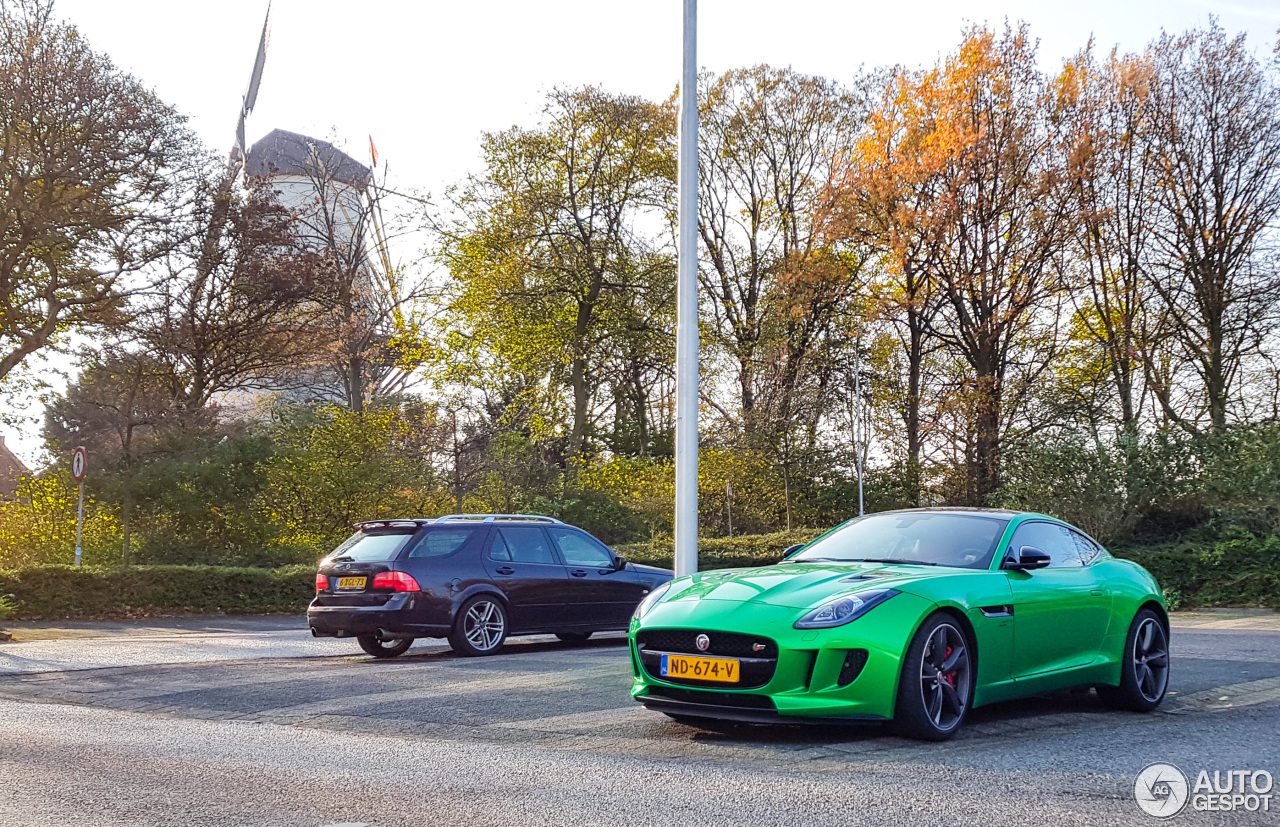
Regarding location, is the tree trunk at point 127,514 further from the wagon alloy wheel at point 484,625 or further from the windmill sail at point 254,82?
the windmill sail at point 254,82

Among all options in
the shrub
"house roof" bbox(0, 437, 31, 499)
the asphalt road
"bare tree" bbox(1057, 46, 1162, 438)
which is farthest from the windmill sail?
the asphalt road

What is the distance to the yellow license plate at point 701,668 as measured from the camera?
665 cm

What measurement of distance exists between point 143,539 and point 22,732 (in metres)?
20.2

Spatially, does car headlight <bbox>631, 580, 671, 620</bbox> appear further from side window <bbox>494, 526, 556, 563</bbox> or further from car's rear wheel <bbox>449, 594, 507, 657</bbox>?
side window <bbox>494, 526, 556, 563</bbox>

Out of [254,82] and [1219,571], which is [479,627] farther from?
[254,82]

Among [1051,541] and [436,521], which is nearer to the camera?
[1051,541]

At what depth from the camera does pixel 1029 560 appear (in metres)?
7.57

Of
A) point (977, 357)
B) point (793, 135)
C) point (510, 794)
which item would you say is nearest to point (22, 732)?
point (510, 794)

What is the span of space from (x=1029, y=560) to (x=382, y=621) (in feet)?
23.2

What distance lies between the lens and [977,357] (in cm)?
3073

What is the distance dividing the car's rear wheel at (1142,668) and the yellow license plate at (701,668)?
3.29 m

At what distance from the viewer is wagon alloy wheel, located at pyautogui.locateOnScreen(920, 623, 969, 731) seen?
670 cm

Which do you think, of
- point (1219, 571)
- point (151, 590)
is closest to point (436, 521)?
point (151, 590)

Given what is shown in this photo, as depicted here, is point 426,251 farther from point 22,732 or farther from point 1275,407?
point 22,732
